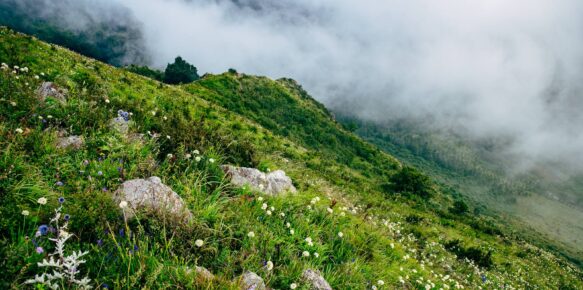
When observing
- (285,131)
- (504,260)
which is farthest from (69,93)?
(285,131)

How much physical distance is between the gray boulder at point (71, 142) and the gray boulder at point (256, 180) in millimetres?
2825

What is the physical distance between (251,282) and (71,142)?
452 cm

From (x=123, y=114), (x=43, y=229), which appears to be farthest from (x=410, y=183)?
(x=43, y=229)

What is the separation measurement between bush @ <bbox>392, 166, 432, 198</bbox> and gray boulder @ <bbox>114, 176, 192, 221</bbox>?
3513 cm

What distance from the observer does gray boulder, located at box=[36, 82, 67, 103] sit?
289 inches

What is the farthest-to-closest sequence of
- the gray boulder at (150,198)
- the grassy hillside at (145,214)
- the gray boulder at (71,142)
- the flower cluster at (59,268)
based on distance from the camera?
the gray boulder at (71,142)
the gray boulder at (150,198)
the grassy hillside at (145,214)
the flower cluster at (59,268)

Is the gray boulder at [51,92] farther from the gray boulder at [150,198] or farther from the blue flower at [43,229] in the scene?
the blue flower at [43,229]

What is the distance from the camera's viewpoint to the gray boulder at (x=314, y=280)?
15.6 feet

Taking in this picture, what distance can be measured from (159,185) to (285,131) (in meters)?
41.5

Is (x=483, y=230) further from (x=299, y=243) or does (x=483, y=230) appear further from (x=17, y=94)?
(x=17, y=94)

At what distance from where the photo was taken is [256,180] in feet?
24.7

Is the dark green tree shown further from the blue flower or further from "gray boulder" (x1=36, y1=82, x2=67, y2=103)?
the blue flower

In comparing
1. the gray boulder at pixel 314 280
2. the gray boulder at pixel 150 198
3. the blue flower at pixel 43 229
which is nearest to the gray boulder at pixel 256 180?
the gray boulder at pixel 150 198

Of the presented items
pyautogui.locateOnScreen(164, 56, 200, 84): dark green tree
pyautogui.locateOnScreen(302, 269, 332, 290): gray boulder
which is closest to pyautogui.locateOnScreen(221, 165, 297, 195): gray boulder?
pyautogui.locateOnScreen(302, 269, 332, 290): gray boulder
